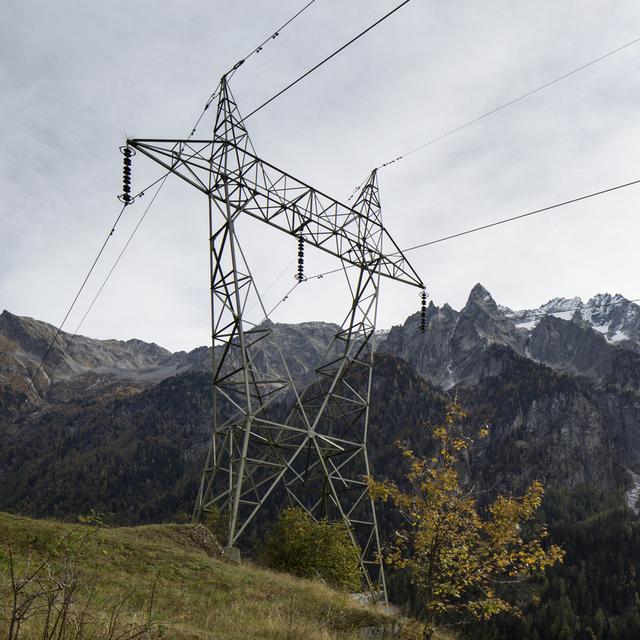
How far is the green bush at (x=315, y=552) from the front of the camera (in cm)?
2295

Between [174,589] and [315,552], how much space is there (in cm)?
888

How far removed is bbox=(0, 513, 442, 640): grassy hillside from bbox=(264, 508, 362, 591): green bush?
292 cm

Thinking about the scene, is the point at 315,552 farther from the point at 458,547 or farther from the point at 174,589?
the point at 458,547

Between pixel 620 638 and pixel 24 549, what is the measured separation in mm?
161343

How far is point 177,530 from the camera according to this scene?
75.3 ft

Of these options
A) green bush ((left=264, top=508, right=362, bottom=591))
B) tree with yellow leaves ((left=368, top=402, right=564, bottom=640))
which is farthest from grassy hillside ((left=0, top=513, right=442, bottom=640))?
green bush ((left=264, top=508, right=362, bottom=591))

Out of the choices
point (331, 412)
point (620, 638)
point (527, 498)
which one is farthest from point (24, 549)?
point (620, 638)

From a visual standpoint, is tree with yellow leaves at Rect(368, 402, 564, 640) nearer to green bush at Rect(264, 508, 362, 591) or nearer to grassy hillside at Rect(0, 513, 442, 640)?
grassy hillside at Rect(0, 513, 442, 640)

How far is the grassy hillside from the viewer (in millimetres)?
10320

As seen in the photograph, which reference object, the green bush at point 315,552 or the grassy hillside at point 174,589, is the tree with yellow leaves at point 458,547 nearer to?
the grassy hillside at point 174,589

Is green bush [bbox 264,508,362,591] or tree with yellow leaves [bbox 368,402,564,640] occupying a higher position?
Answer: tree with yellow leaves [bbox 368,402,564,640]

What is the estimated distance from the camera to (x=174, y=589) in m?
15.9

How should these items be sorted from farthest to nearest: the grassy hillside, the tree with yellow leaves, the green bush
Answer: the green bush < the tree with yellow leaves < the grassy hillside

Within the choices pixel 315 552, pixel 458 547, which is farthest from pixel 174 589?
pixel 315 552
